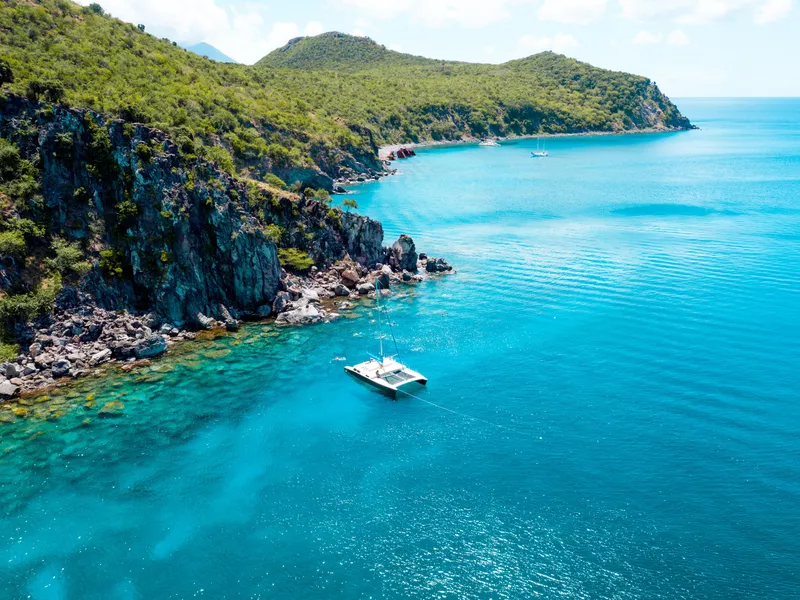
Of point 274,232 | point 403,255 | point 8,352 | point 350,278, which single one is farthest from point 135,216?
point 403,255

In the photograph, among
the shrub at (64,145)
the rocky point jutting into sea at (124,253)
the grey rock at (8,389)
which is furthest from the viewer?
the shrub at (64,145)

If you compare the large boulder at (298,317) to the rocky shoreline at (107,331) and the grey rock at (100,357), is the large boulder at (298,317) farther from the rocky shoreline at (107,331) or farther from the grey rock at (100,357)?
the grey rock at (100,357)

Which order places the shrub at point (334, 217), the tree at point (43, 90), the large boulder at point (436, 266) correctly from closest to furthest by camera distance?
the tree at point (43, 90) < the shrub at point (334, 217) < the large boulder at point (436, 266)

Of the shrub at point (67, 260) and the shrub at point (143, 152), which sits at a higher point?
the shrub at point (143, 152)

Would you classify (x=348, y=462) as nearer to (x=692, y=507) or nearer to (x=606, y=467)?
(x=606, y=467)

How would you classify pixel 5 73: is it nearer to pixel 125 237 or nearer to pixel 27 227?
pixel 27 227

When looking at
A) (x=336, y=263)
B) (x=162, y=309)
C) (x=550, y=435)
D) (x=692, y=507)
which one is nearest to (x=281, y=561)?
(x=550, y=435)

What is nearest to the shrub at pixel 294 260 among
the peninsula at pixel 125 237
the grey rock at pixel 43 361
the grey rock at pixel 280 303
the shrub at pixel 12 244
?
the peninsula at pixel 125 237

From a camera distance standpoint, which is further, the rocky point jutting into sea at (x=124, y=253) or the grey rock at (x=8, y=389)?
the rocky point jutting into sea at (x=124, y=253)
